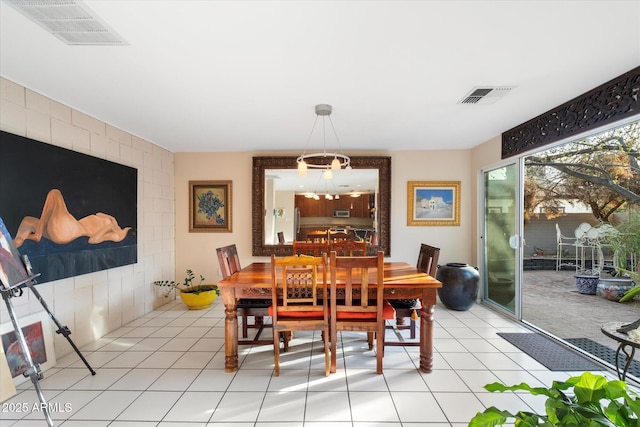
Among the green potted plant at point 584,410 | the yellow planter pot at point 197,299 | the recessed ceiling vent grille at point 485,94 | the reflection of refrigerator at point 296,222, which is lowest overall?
the yellow planter pot at point 197,299

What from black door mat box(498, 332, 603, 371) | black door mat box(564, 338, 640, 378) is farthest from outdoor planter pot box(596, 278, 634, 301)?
black door mat box(498, 332, 603, 371)

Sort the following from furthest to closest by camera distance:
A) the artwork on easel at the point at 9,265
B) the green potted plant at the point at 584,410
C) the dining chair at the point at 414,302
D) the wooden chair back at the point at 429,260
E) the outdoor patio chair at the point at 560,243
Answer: the outdoor patio chair at the point at 560,243, the wooden chair back at the point at 429,260, the dining chair at the point at 414,302, the artwork on easel at the point at 9,265, the green potted plant at the point at 584,410

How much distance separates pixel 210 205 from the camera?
173 inches

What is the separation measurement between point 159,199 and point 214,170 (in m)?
0.89

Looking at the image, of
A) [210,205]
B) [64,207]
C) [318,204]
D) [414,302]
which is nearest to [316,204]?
[318,204]

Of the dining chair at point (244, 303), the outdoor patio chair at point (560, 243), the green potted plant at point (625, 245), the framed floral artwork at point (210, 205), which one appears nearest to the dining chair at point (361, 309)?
the dining chair at point (244, 303)

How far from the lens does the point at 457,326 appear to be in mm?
3256

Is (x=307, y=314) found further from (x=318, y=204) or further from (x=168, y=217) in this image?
(x=168, y=217)

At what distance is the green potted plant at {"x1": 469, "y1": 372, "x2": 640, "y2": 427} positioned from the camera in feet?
2.81

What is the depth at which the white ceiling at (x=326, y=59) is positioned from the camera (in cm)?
148

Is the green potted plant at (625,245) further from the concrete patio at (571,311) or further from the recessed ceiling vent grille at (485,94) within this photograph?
the recessed ceiling vent grille at (485,94)

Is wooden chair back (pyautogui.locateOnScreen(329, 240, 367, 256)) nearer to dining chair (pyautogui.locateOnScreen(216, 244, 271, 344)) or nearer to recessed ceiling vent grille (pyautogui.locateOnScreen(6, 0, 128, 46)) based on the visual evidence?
dining chair (pyautogui.locateOnScreen(216, 244, 271, 344))

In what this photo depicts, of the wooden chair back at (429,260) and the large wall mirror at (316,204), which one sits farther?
the large wall mirror at (316,204)

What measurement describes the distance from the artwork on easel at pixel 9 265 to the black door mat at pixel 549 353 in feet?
12.8
